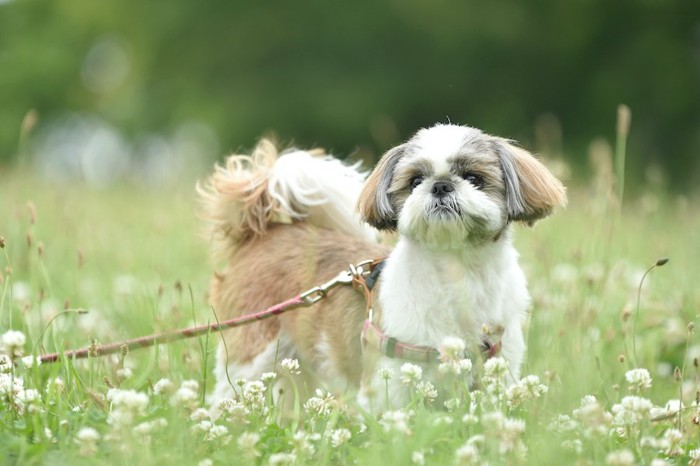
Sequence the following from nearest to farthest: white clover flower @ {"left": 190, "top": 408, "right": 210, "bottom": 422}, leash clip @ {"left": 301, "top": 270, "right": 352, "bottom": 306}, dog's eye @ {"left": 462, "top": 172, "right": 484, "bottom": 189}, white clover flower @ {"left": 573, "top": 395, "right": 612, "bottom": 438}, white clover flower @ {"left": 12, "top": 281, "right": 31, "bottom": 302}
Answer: white clover flower @ {"left": 573, "top": 395, "right": 612, "bottom": 438} → white clover flower @ {"left": 190, "top": 408, "right": 210, "bottom": 422} → dog's eye @ {"left": 462, "top": 172, "right": 484, "bottom": 189} → leash clip @ {"left": 301, "top": 270, "right": 352, "bottom": 306} → white clover flower @ {"left": 12, "top": 281, "right": 31, "bottom": 302}

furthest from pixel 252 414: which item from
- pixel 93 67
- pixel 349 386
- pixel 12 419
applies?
pixel 93 67

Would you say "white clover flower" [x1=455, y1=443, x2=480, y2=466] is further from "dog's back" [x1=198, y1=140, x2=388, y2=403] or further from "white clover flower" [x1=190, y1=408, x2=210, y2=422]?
"dog's back" [x1=198, y1=140, x2=388, y2=403]

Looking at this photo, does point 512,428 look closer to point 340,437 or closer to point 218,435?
point 340,437

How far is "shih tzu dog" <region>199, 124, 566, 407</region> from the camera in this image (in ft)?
12.7

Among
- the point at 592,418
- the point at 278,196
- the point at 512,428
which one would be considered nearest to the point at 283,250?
the point at 278,196

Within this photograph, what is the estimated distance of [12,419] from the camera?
10.6 feet

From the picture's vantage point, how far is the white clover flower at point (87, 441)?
9.07ft

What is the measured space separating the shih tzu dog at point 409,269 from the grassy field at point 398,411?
0.67ft

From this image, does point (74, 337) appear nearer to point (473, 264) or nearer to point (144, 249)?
point (473, 264)

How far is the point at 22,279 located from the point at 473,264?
12.7 ft

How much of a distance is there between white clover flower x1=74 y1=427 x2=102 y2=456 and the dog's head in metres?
1.53

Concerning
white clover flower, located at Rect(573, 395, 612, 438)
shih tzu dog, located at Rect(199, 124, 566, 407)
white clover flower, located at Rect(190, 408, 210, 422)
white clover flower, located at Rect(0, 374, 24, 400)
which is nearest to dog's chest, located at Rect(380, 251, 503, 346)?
shih tzu dog, located at Rect(199, 124, 566, 407)

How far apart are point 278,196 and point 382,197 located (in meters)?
1.04

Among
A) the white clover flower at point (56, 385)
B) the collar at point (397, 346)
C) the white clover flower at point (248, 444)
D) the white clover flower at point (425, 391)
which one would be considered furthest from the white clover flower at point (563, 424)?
the white clover flower at point (56, 385)
